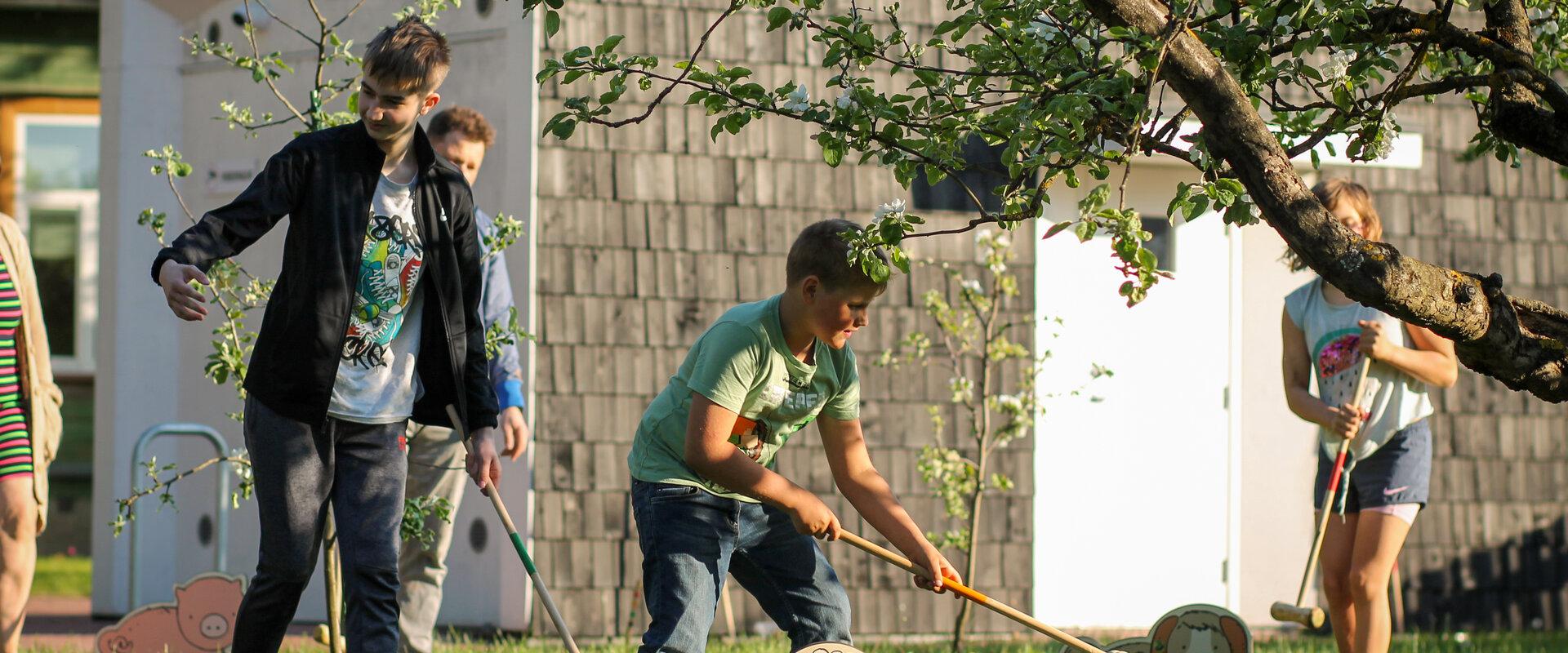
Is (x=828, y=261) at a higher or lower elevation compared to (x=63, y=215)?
lower

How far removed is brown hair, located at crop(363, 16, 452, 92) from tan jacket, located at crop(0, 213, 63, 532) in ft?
4.13

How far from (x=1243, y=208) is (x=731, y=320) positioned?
48.9 inches

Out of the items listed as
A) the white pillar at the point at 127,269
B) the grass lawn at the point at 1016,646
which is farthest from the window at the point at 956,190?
the white pillar at the point at 127,269

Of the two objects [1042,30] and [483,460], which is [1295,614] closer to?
[1042,30]

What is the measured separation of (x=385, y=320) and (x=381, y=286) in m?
0.08

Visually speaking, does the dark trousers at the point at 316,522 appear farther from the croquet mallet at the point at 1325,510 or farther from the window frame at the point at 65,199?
the window frame at the point at 65,199

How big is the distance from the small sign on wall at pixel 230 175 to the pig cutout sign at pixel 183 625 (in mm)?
2948

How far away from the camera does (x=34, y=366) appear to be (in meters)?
4.18

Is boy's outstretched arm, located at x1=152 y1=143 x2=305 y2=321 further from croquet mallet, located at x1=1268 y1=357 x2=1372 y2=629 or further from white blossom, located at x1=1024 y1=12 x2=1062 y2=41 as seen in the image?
croquet mallet, located at x1=1268 y1=357 x2=1372 y2=629

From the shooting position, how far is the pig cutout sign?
5.09 m

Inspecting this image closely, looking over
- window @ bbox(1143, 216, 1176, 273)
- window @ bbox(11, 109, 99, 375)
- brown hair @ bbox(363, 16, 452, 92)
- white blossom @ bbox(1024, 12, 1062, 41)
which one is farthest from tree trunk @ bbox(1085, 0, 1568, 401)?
window @ bbox(11, 109, 99, 375)

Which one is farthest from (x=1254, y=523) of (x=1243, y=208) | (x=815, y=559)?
(x=1243, y=208)

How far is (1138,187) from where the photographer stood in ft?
26.4

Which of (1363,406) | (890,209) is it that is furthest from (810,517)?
(1363,406)
